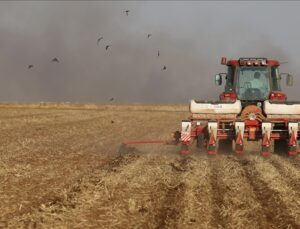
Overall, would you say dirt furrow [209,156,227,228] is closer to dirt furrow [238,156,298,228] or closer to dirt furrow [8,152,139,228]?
dirt furrow [238,156,298,228]

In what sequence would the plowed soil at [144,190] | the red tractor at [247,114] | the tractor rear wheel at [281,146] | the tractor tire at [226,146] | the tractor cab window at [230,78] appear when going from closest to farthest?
the plowed soil at [144,190] → the red tractor at [247,114] → the tractor rear wheel at [281,146] → the tractor cab window at [230,78] → the tractor tire at [226,146]

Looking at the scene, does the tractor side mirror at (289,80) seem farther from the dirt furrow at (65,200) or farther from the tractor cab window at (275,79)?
the dirt furrow at (65,200)

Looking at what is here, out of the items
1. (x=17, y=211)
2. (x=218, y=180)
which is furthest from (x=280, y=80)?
(x=17, y=211)

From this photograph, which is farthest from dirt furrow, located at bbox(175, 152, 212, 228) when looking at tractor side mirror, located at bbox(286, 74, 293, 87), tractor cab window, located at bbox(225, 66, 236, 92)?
tractor side mirror, located at bbox(286, 74, 293, 87)

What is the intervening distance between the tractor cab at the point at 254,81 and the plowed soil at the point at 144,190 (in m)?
2.22

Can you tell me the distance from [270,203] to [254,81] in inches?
353

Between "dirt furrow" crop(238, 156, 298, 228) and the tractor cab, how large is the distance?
5.14m

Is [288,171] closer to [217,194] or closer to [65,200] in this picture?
[217,194]

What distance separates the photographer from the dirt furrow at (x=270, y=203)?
6973 millimetres

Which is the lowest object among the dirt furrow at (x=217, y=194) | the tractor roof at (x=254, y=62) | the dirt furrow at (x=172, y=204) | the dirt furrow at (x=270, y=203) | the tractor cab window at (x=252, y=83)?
the dirt furrow at (x=270, y=203)

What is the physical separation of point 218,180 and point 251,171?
1.63 metres

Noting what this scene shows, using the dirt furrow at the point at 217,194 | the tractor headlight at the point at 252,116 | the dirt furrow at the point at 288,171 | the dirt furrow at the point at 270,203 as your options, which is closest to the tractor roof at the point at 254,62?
the tractor headlight at the point at 252,116

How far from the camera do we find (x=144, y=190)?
9.00 metres

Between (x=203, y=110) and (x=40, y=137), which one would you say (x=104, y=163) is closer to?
(x=203, y=110)
